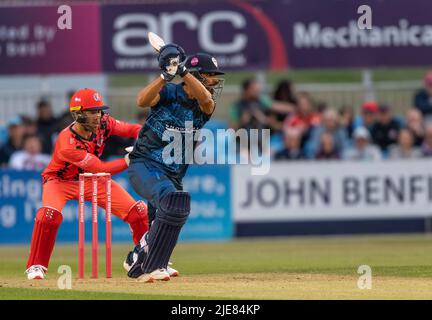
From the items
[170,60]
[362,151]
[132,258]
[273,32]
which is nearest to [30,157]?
[273,32]

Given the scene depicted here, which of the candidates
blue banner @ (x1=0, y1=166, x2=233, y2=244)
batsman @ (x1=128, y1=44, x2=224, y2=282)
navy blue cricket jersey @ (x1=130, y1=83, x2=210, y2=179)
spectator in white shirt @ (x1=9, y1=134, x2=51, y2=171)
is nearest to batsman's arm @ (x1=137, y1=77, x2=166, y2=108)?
batsman @ (x1=128, y1=44, x2=224, y2=282)

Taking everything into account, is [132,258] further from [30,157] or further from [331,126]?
[331,126]

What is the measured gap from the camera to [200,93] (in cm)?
1148

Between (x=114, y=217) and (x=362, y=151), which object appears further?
(x=362, y=151)

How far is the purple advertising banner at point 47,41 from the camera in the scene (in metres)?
20.4

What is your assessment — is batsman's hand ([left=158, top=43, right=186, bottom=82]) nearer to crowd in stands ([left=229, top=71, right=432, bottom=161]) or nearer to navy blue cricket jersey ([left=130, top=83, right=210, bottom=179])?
navy blue cricket jersey ([left=130, top=83, right=210, bottom=179])

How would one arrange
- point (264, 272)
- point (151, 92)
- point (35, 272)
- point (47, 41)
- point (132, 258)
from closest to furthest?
point (151, 92) < point (132, 258) < point (35, 272) < point (264, 272) < point (47, 41)

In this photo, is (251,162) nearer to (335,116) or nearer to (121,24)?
(335,116)

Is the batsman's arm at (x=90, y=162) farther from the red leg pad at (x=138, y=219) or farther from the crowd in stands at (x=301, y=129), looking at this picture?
the crowd in stands at (x=301, y=129)

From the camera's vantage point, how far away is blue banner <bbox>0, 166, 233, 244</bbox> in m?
19.5

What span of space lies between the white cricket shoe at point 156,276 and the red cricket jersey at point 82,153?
4.02 feet

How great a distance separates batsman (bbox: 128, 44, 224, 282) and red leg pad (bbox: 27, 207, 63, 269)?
992mm

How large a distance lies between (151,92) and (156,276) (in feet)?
5.58
